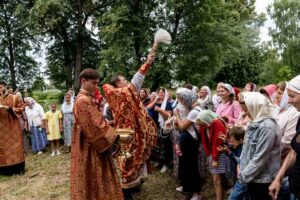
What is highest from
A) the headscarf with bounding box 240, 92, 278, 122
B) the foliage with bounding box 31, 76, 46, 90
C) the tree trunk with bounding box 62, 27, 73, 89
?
the tree trunk with bounding box 62, 27, 73, 89

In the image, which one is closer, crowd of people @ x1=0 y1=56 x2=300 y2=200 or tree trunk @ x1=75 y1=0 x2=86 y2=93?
crowd of people @ x1=0 y1=56 x2=300 y2=200

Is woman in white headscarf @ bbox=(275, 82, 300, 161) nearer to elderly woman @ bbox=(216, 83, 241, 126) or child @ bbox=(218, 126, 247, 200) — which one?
child @ bbox=(218, 126, 247, 200)

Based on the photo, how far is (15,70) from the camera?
77.4 feet

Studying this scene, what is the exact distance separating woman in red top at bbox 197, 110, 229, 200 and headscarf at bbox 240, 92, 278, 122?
4.22 ft

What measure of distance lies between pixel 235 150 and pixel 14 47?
21.0 m

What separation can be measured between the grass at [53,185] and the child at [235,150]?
1.30 metres

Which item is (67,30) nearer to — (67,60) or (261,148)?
(67,60)

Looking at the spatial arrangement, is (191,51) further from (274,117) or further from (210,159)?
(274,117)

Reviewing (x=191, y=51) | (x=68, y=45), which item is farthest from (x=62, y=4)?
(x=191, y=51)

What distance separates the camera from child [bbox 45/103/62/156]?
389 inches

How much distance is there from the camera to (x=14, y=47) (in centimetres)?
2280

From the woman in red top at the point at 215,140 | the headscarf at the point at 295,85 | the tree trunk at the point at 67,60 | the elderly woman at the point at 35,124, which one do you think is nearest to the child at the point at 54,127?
the elderly woman at the point at 35,124

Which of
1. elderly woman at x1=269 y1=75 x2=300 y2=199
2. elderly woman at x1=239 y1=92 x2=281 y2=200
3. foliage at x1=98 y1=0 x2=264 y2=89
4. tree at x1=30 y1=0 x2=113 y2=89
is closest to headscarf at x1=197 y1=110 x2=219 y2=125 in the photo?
elderly woman at x1=239 y1=92 x2=281 y2=200

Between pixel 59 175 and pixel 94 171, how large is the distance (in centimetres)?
372
